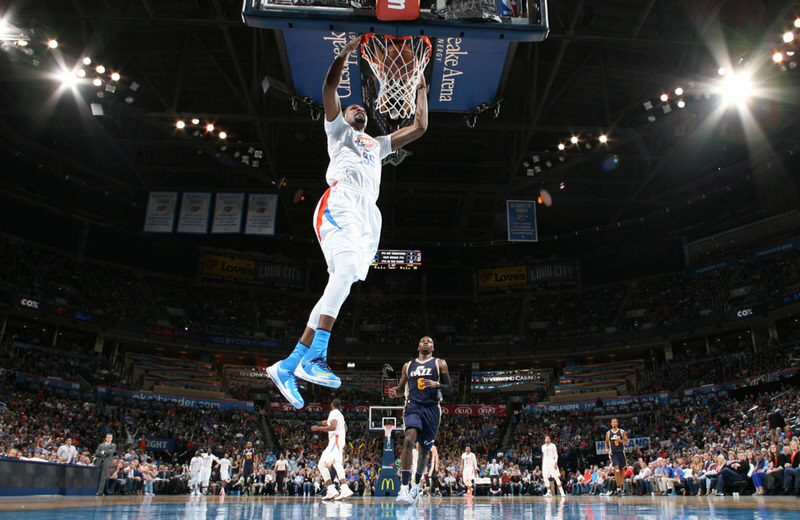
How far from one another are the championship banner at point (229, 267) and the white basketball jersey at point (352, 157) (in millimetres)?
31645

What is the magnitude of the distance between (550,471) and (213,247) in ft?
82.1

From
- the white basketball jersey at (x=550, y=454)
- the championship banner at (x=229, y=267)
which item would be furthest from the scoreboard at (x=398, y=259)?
the white basketball jersey at (x=550, y=454)

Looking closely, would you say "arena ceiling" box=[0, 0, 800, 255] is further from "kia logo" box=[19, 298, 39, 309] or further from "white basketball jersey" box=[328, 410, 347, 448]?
"white basketball jersey" box=[328, 410, 347, 448]

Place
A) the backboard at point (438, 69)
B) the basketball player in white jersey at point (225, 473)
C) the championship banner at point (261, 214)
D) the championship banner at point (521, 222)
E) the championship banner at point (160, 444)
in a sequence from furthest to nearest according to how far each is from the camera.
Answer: the championship banner at point (160, 444) → the championship banner at point (521, 222) → the championship banner at point (261, 214) → the basketball player in white jersey at point (225, 473) → the backboard at point (438, 69)

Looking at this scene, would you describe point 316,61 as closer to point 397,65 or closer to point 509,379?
point 397,65

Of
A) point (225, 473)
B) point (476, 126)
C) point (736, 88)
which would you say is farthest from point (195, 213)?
point (736, 88)

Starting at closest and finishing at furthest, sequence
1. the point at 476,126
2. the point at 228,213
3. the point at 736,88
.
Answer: the point at 736,88 → the point at 476,126 → the point at 228,213

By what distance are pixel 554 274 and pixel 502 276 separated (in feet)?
10.4

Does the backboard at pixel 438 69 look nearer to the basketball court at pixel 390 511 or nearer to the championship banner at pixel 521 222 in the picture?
the basketball court at pixel 390 511

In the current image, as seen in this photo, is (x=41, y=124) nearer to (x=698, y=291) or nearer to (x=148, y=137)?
(x=148, y=137)

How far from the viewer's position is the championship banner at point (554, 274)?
1378 inches

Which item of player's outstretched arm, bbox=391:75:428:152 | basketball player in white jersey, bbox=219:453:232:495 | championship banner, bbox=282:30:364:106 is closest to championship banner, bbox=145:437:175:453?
basketball player in white jersey, bbox=219:453:232:495

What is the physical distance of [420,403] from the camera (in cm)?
709

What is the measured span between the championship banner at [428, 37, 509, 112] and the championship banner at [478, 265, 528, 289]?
2221 cm
